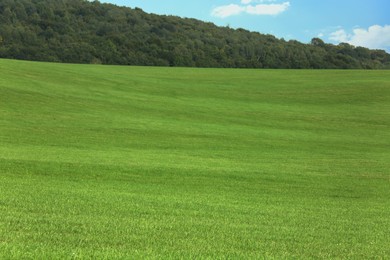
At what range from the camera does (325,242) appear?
8422 millimetres

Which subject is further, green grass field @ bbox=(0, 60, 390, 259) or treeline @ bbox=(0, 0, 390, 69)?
treeline @ bbox=(0, 0, 390, 69)

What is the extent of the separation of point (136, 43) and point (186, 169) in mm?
70347

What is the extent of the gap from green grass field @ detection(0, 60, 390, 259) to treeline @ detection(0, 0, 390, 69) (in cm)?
3225

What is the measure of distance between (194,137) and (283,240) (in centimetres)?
1964

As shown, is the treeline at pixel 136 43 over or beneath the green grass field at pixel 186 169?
over

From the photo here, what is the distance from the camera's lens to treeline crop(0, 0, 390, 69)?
3108 inches

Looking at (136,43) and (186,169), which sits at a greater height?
(136,43)

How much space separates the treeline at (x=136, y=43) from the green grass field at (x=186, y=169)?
3225cm

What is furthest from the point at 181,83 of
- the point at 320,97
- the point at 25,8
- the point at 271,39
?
the point at 271,39

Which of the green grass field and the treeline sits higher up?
the treeline

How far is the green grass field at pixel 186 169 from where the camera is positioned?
7820mm

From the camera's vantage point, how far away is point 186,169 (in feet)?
58.3

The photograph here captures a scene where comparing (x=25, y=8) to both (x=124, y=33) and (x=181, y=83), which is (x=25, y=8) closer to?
(x=124, y=33)

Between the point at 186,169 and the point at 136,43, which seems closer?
the point at 186,169
